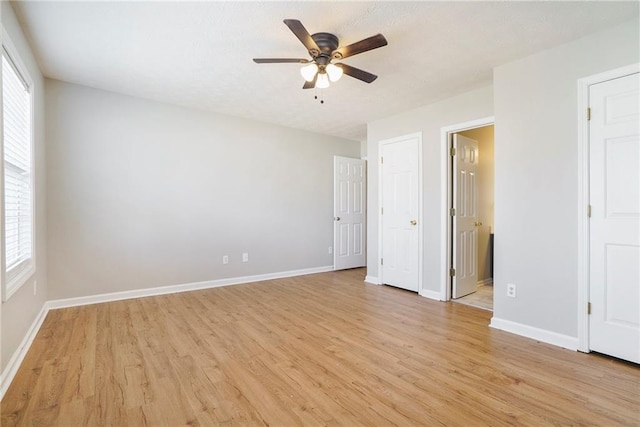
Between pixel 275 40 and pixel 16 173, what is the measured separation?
89.0 inches

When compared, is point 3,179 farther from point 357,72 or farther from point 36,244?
point 357,72

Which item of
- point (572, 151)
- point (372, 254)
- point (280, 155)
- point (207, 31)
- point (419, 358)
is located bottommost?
point (419, 358)

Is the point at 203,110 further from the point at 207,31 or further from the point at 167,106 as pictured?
the point at 207,31

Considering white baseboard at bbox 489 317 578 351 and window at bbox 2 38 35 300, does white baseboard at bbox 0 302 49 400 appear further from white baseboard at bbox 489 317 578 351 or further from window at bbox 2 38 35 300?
white baseboard at bbox 489 317 578 351

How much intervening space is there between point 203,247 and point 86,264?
133 cm

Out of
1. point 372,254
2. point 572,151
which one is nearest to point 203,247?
point 372,254

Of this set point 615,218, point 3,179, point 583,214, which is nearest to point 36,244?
→ point 3,179

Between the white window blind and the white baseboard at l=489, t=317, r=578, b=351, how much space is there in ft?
12.9

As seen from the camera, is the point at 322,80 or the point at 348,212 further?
the point at 348,212

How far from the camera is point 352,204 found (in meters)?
5.78

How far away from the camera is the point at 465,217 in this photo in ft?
13.1

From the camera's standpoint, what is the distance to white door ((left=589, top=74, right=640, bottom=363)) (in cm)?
218

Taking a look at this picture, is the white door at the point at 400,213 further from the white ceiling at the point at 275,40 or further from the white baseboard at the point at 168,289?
the white baseboard at the point at 168,289

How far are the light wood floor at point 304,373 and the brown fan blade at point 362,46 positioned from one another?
7.40 feet
